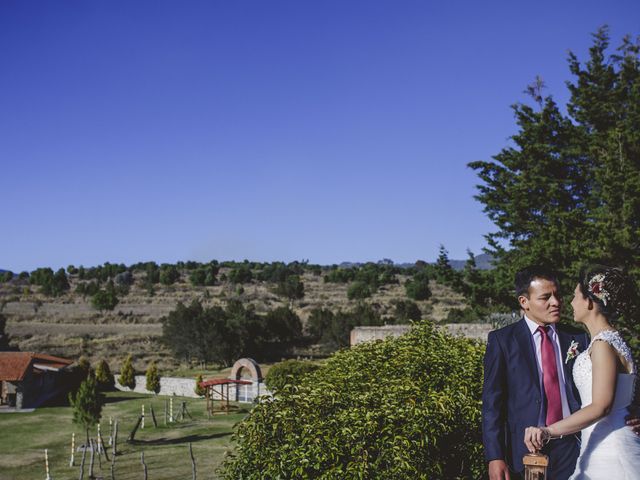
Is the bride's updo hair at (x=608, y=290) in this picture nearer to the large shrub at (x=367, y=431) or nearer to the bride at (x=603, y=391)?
the bride at (x=603, y=391)

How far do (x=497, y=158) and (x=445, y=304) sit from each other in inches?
1963

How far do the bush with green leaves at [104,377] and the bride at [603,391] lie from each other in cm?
3911

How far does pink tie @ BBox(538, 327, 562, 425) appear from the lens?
4738mm

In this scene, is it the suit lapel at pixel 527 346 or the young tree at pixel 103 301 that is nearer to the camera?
the suit lapel at pixel 527 346

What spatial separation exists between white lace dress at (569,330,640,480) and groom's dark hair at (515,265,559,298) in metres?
0.67

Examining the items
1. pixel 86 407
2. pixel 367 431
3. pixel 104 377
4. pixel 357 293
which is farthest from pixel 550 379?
pixel 357 293

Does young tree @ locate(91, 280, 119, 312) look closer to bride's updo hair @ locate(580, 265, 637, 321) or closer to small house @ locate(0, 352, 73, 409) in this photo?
small house @ locate(0, 352, 73, 409)

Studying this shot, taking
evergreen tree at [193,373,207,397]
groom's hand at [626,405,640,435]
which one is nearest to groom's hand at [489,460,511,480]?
groom's hand at [626,405,640,435]

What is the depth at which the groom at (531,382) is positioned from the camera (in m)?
4.73

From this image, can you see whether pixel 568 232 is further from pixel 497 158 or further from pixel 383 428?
pixel 383 428

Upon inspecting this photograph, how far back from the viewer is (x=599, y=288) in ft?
15.2

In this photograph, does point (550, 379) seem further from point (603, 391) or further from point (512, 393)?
point (603, 391)

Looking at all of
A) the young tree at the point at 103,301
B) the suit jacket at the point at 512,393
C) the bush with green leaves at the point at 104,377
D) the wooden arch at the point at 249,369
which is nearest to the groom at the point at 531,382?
the suit jacket at the point at 512,393

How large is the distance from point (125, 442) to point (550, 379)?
24.2 m
